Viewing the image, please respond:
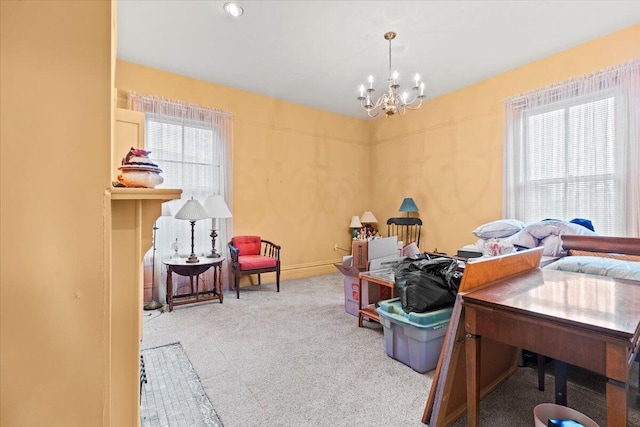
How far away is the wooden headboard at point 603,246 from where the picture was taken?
2209mm

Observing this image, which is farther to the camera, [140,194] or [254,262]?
[254,262]

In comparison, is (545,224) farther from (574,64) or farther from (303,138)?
(303,138)

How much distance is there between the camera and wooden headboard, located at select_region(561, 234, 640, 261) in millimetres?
2209

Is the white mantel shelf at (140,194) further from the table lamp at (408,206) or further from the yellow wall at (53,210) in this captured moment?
the table lamp at (408,206)

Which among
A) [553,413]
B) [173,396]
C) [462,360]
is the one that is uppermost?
[462,360]

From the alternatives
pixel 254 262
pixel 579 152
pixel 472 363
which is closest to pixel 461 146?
pixel 579 152

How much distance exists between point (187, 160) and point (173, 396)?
3181 millimetres

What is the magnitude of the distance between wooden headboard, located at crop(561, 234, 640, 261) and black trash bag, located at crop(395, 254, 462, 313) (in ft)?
4.14

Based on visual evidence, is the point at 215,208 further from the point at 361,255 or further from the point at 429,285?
the point at 429,285

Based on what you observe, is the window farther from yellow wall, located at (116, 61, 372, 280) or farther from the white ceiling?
the white ceiling

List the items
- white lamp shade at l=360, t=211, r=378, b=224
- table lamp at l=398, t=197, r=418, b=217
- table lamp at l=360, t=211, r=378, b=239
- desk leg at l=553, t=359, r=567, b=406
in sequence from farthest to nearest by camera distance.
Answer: white lamp shade at l=360, t=211, r=378, b=224, table lamp at l=360, t=211, r=378, b=239, table lamp at l=398, t=197, r=418, b=217, desk leg at l=553, t=359, r=567, b=406

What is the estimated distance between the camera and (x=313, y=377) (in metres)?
2.07

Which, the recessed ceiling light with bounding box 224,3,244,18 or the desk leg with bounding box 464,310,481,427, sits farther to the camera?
the recessed ceiling light with bounding box 224,3,244,18

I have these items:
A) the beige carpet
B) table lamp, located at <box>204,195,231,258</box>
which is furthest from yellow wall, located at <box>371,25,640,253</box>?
table lamp, located at <box>204,195,231,258</box>
